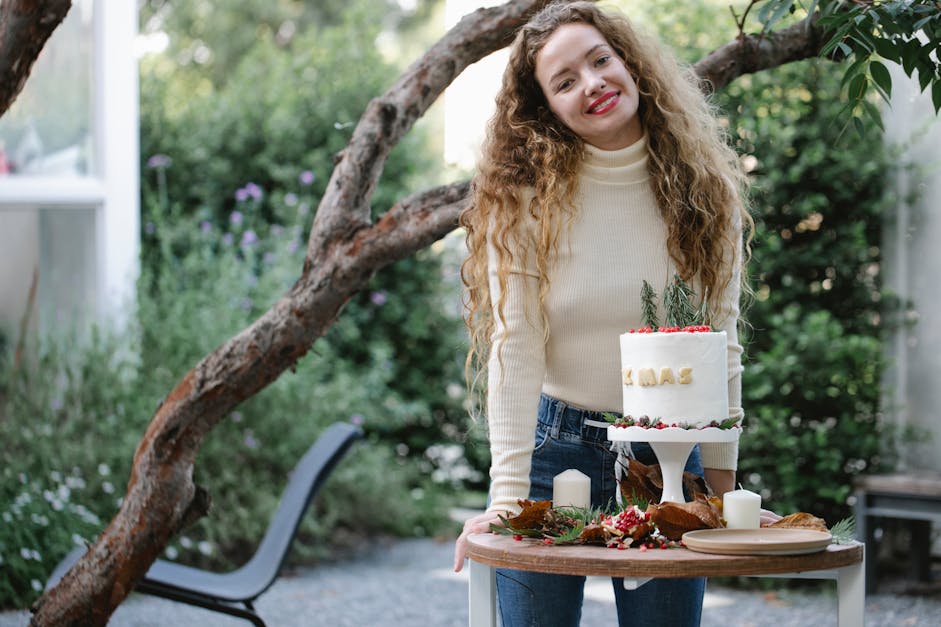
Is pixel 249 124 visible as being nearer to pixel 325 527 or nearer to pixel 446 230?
pixel 325 527

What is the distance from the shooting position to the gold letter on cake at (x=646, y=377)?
75.4 inches

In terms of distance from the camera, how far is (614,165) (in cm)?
222

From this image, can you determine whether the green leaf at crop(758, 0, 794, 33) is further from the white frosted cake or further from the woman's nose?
the white frosted cake

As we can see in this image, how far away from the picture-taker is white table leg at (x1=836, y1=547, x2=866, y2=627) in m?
1.86

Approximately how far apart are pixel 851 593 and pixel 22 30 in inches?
97.1

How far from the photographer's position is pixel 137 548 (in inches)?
125

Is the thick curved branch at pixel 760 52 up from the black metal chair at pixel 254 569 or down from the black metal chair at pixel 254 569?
up

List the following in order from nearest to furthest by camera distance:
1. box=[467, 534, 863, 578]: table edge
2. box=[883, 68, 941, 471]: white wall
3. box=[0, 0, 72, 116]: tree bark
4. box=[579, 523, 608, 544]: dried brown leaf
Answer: box=[467, 534, 863, 578]: table edge
box=[579, 523, 608, 544]: dried brown leaf
box=[0, 0, 72, 116]: tree bark
box=[883, 68, 941, 471]: white wall

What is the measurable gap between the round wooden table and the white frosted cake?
0.21 meters

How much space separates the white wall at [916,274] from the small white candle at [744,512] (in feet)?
13.0

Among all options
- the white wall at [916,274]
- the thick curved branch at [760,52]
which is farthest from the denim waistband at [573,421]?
the white wall at [916,274]

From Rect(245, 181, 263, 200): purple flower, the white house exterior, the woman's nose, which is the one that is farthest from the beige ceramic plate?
Rect(245, 181, 263, 200): purple flower

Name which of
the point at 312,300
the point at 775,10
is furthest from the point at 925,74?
the point at 312,300

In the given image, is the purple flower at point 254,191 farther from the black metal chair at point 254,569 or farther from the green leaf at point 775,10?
the green leaf at point 775,10
